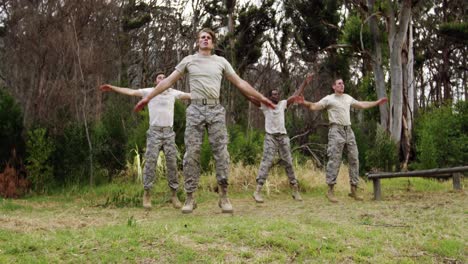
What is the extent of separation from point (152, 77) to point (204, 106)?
1691 cm

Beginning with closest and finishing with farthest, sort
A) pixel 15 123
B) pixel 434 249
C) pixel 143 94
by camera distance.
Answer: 1. pixel 434 249
2. pixel 143 94
3. pixel 15 123

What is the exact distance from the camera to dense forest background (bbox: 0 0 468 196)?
10.2 m

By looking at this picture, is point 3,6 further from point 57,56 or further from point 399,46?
point 399,46

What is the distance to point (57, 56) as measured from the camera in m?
10.9

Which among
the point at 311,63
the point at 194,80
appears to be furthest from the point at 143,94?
the point at 311,63

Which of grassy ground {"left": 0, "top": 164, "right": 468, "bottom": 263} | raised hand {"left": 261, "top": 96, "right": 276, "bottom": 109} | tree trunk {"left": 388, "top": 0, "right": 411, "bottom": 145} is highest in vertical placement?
tree trunk {"left": 388, "top": 0, "right": 411, "bottom": 145}

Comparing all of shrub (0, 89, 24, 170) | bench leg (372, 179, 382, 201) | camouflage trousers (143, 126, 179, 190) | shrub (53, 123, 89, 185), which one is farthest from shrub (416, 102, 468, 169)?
shrub (0, 89, 24, 170)

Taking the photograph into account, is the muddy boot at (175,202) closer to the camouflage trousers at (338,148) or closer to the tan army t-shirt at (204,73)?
the tan army t-shirt at (204,73)

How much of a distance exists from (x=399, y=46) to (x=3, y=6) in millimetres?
10504

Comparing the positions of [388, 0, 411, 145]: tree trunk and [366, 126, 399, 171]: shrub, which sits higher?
[388, 0, 411, 145]: tree trunk

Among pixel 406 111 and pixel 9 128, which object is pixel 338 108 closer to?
pixel 9 128

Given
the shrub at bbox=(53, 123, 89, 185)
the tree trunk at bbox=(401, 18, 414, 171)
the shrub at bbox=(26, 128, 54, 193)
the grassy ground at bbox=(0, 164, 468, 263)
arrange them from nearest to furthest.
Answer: the grassy ground at bbox=(0, 164, 468, 263) → the shrub at bbox=(26, 128, 54, 193) → the shrub at bbox=(53, 123, 89, 185) → the tree trunk at bbox=(401, 18, 414, 171)

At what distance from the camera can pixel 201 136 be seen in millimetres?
5770

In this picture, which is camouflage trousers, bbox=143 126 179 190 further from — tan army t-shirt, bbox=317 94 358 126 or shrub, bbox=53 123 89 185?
shrub, bbox=53 123 89 185
